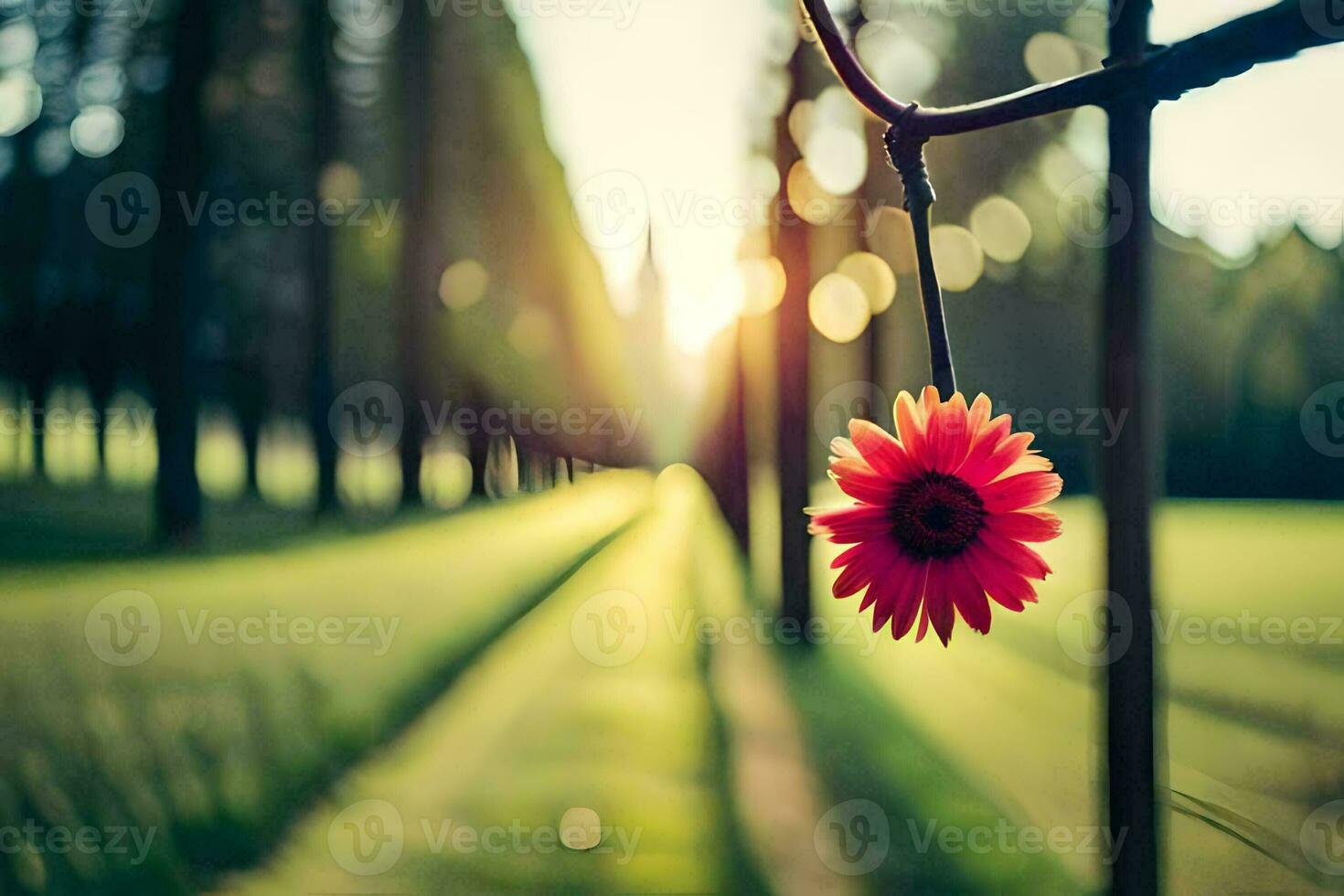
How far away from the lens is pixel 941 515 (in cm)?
30

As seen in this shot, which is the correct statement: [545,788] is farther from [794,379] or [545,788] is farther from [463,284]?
[463,284]

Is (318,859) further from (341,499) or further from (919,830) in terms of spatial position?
(341,499)

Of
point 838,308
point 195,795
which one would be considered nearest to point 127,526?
point 195,795

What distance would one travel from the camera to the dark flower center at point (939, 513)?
0.95 ft

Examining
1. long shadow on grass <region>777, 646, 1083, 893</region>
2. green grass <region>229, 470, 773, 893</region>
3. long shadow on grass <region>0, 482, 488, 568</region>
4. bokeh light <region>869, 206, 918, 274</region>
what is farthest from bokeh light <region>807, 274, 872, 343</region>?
long shadow on grass <region>0, 482, 488, 568</region>

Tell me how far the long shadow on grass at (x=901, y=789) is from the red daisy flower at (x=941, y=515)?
6.68 feet

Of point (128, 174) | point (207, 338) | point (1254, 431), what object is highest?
point (128, 174)

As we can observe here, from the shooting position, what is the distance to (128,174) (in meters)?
7.40

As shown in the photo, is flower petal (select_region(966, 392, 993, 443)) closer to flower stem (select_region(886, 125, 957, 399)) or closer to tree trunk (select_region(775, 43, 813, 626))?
flower stem (select_region(886, 125, 957, 399))

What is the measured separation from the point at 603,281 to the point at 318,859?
2056cm

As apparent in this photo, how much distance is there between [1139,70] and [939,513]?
154 mm

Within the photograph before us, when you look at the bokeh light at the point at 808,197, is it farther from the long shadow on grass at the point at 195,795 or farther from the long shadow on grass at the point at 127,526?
the long shadow on grass at the point at 127,526

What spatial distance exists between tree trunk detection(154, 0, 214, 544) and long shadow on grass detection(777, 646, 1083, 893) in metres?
5.66

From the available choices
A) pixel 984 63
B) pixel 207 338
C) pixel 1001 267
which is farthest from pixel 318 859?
pixel 207 338
